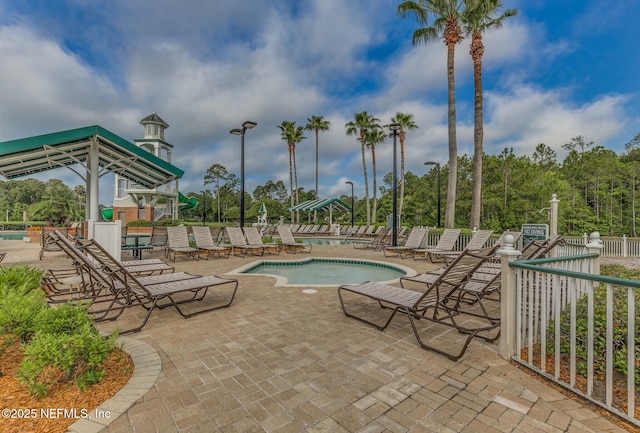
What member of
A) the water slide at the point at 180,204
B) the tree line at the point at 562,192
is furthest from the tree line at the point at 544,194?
the water slide at the point at 180,204

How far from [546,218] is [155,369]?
96.3 feet

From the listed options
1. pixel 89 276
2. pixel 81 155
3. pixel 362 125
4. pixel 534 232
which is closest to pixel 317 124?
pixel 362 125

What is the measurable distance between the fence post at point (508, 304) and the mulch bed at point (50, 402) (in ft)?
10.6

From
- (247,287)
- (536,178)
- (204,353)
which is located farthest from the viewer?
(536,178)

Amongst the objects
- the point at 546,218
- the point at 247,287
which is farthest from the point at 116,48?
the point at 546,218

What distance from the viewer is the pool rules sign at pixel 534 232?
9.23 meters

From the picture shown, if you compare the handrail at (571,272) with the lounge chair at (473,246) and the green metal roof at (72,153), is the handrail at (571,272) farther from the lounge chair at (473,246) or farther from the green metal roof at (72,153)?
the green metal roof at (72,153)

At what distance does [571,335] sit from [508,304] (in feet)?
1.65

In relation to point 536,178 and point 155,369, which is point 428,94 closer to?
point 536,178

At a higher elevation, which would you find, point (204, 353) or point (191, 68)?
point (191, 68)

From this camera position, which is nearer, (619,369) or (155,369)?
(619,369)

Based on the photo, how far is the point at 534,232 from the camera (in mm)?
9570

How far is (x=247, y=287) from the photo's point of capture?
548 centimetres

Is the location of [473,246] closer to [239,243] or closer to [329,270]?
[329,270]
